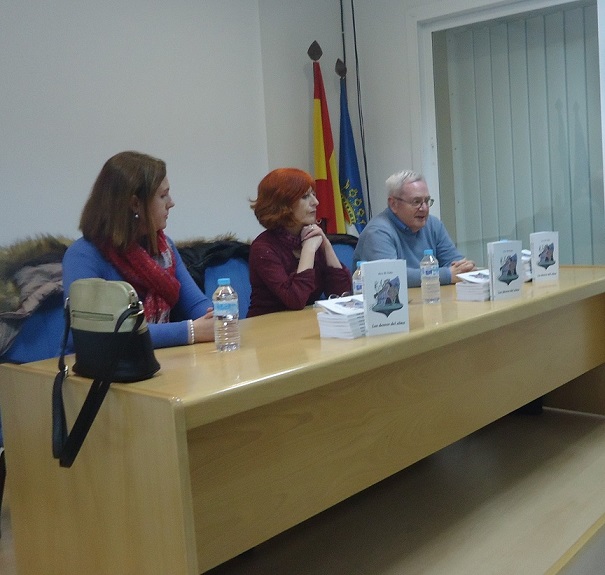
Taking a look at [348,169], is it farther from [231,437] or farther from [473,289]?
[231,437]

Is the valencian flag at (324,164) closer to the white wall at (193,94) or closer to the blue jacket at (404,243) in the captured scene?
the white wall at (193,94)

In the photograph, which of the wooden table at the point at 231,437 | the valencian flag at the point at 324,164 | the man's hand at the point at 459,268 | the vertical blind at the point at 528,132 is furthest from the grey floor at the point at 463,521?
the valencian flag at the point at 324,164

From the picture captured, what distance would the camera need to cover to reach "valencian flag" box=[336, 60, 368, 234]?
4214 millimetres

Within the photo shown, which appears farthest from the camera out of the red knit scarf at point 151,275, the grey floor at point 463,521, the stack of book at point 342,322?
the red knit scarf at point 151,275

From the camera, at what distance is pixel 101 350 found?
4.11 ft

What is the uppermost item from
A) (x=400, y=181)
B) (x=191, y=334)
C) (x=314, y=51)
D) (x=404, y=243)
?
(x=314, y=51)

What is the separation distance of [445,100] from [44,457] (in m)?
3.36

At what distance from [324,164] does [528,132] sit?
1.11 metres

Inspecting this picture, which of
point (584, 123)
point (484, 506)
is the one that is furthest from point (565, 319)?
point (584, 123)

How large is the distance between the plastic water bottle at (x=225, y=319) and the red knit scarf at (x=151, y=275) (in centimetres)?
38

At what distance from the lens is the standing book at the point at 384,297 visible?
5.07ft

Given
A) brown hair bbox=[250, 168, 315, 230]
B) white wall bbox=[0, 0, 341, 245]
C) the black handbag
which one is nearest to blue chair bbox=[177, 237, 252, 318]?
white wall bbox=[0, 0, 341, 245]

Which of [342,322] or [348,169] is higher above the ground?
[348,169]

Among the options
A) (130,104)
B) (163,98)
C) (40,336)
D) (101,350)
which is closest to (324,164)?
(163,98)
